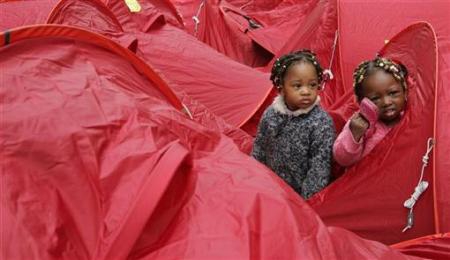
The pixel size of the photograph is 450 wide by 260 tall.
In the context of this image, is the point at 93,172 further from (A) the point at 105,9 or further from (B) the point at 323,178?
(A) the point at 105,9

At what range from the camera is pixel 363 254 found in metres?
1.27

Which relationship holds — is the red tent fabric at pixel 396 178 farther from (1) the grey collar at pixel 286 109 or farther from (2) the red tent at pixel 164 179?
(1) the grey collar at pixel 286 109

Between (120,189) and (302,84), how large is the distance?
2.86ft

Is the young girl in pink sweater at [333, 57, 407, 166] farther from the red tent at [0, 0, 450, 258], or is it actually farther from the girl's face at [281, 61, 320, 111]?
the girl's face at [281, 61, 320, 111]

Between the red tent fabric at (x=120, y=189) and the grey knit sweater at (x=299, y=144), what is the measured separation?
1.65ft

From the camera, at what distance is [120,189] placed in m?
1.14

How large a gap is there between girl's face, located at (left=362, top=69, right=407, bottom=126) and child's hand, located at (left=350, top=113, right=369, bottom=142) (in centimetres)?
7

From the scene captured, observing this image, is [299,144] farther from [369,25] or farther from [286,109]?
[369,25]

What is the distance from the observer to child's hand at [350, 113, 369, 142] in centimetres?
165

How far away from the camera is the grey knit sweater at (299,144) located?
181 cm

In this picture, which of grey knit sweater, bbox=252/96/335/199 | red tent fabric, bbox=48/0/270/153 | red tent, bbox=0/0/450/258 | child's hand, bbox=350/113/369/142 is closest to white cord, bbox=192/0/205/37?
red tent fabric, bbox=48/0/270/153

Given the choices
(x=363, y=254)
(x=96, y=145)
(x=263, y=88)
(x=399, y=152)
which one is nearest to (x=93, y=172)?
(x=96, y=145)

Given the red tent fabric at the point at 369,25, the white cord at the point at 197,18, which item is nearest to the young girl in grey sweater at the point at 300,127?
the red tent fabric at the point at 369,25

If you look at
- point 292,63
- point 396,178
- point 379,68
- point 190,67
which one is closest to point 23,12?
point 190,67
